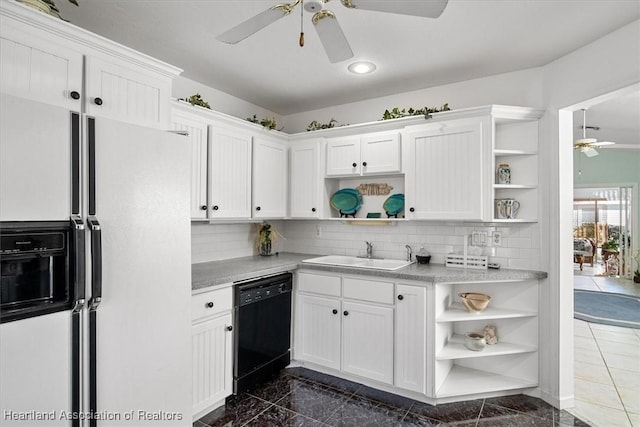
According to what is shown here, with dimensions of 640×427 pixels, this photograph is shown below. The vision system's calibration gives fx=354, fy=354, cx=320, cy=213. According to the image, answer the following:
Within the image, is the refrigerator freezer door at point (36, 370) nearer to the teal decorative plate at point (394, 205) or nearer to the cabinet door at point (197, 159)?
the cabinet door at point (197, 159)

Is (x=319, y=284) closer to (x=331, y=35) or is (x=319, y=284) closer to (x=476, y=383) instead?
(x=476, y=383)

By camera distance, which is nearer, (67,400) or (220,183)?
(67,400)

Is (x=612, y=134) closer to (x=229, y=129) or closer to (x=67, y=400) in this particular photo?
(x=229, y=129)

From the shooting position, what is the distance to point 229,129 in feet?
9.57

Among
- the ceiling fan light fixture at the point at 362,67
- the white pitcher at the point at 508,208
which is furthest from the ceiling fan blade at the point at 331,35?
the white pitcher at the point at 508,208

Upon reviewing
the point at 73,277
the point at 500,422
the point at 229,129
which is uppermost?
the point at 229,129

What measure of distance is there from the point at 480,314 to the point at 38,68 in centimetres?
309

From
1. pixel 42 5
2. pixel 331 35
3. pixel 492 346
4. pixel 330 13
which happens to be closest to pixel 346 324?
pixel 492 346

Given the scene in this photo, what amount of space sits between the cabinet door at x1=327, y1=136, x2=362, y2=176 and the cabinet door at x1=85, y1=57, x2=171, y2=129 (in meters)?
1.61

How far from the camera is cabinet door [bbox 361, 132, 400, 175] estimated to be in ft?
9.99

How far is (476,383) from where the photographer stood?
269 centimetres

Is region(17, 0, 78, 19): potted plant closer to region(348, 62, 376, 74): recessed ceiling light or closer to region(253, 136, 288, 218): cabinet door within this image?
region(253, 136, 288, 218): cabinet door

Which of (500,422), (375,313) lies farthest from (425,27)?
(500,422)

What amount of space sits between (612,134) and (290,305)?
5883 millimetres
